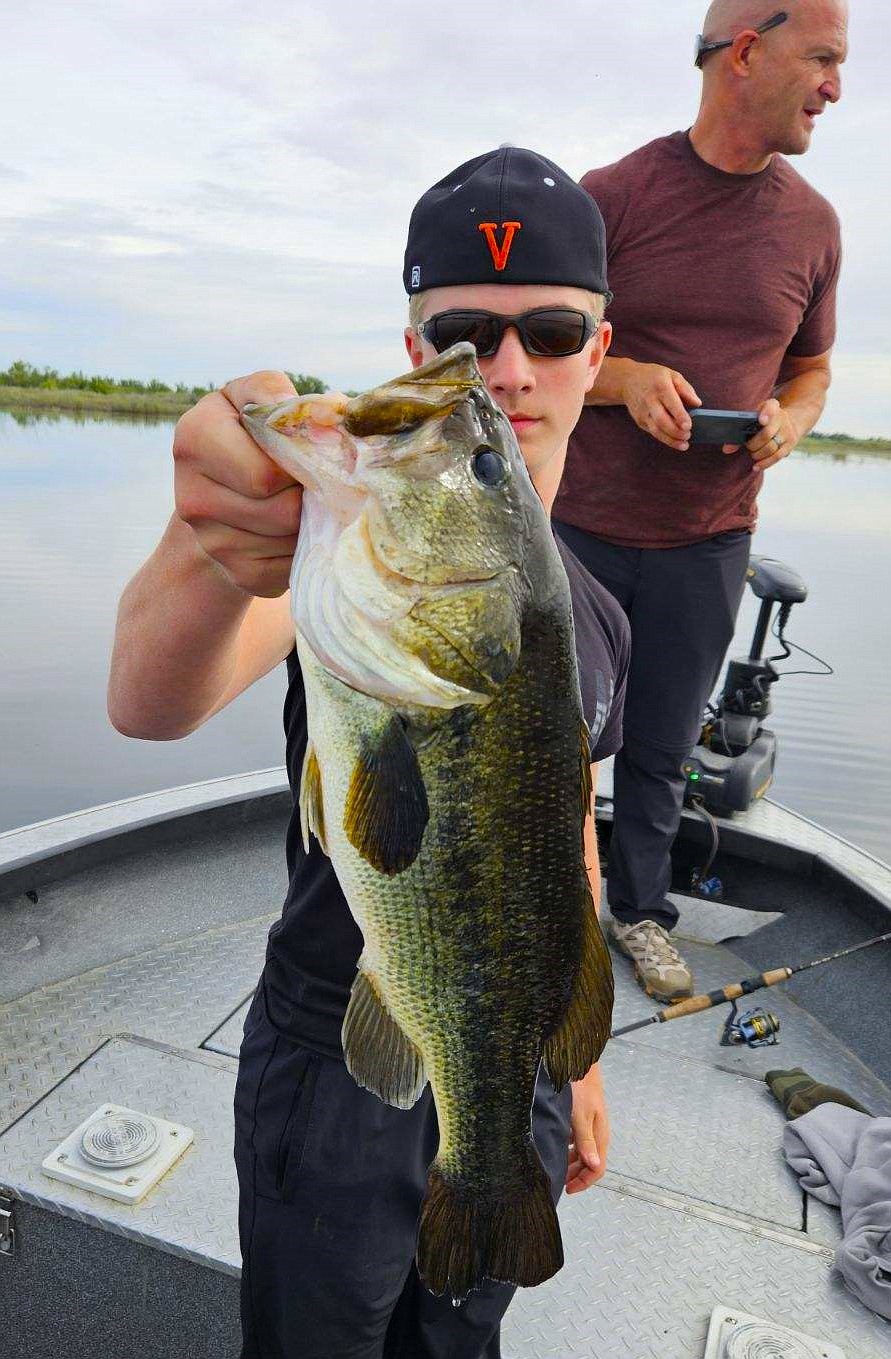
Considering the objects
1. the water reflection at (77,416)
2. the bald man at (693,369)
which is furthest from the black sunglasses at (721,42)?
the water reflection at (77,416)

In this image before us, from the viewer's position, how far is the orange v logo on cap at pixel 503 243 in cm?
179

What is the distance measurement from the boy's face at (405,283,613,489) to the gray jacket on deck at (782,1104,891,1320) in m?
1.96

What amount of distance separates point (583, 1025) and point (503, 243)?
1.41m

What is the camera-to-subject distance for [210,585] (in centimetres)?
135

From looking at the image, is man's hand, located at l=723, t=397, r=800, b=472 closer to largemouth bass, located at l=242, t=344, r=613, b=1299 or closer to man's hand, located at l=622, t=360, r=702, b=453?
man's hand, located at l=622, t=360, r=702, b=453

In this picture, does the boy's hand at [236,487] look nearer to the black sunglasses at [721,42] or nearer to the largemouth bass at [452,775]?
the largemouth bass at [452,775]

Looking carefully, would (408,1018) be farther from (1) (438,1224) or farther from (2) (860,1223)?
(2) (860,1223)

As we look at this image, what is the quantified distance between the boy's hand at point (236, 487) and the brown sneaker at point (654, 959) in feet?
8.64

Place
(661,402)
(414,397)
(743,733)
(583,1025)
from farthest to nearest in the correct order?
(743,733) → (661,402) → (583,1025) → (414,397)

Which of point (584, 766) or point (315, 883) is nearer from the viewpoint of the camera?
point (584, 766)

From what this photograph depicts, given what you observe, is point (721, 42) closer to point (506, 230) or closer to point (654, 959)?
point (506, 230)

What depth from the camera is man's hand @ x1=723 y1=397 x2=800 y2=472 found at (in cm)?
312

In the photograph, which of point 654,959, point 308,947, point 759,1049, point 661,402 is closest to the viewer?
point 308,947

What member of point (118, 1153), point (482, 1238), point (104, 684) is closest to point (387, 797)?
point (482, 1238)
